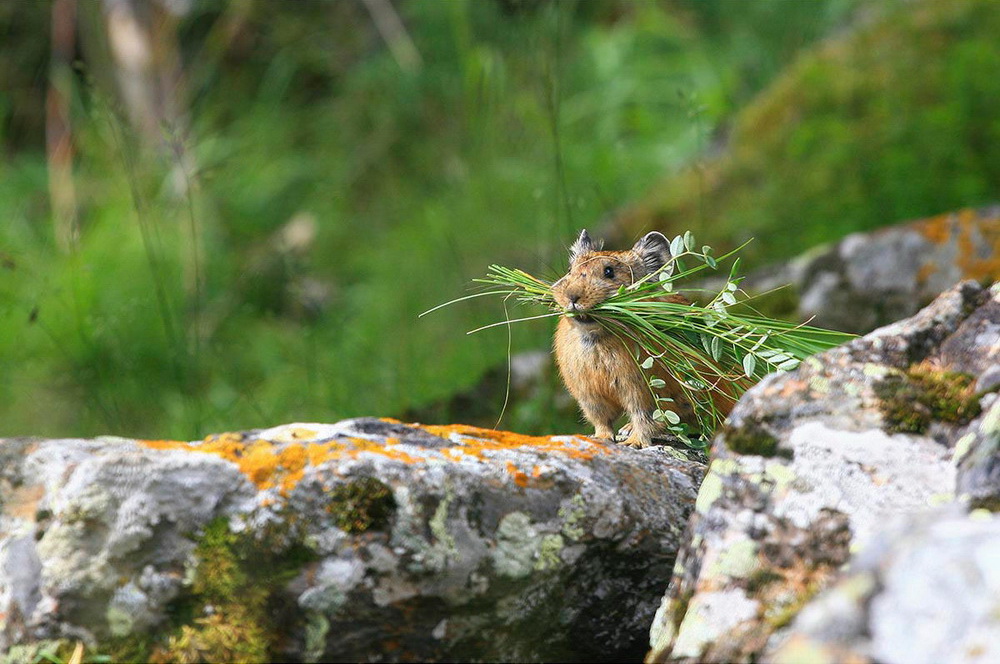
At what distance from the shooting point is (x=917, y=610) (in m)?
1.66

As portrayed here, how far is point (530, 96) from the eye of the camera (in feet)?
30.9

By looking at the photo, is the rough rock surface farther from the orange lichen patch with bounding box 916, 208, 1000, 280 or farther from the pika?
the pika

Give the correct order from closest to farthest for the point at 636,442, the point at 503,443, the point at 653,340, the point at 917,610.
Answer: the point at 917,610 < the point at 503,443 < the point at 653,340 < the point at 636,442

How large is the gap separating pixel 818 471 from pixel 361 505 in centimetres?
110

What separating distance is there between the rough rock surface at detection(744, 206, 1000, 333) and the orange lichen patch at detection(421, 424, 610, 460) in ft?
8.32

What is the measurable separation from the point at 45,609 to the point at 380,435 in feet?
3.06

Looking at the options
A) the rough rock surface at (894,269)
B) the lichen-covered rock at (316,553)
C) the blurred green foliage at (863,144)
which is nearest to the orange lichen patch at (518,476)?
the lichen-covered rock at (316,553)

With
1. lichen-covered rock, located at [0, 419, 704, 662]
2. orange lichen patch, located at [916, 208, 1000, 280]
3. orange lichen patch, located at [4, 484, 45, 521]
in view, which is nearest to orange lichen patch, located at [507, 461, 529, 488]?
lichen-covered rock, located at [0, 419, 704, 662]

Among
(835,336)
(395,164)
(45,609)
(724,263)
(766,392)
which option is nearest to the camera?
(45,609)

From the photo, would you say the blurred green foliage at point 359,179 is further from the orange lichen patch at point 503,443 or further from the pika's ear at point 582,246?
the orange lichen patch at point 503,443

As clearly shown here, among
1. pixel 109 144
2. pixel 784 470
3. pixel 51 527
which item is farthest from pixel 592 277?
pixel 109 144

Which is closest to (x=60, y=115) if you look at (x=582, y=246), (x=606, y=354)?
(x=582, y=246)

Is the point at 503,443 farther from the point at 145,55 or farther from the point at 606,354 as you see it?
the point at 145,55

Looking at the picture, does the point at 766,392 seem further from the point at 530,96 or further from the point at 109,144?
the point at 109,144
